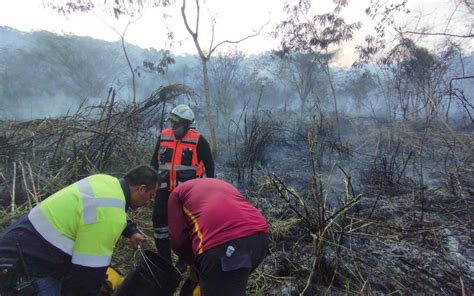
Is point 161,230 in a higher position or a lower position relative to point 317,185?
lower

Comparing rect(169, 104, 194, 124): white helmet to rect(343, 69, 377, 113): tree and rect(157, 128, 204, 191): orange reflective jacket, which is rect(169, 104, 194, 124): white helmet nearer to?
rect(157, 128, 204, 191): orange reflective jacket

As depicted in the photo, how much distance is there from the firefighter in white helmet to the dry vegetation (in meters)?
0.58

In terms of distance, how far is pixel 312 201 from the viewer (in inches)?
155

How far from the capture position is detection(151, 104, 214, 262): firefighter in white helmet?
3.33 meters

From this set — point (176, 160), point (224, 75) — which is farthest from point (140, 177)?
point (224, 75)

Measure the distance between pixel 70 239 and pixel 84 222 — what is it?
154 mm

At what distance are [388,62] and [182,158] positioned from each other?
14.0 meters

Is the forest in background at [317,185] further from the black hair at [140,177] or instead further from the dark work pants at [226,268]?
the black hair at [140,177]

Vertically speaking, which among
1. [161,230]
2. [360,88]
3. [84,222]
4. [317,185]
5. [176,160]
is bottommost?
[161,230]

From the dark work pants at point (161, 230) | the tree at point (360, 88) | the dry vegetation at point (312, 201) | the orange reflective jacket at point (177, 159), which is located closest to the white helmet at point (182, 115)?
the orange reflective jacket at point (177, 159)

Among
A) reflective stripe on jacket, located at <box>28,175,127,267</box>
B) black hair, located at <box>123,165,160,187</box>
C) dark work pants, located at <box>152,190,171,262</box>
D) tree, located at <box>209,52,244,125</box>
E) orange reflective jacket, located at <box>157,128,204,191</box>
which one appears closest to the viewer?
reflective stripe on jacket, located at <box>28,175,127,267</box>

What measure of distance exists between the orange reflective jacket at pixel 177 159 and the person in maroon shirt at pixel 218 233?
1.24 meters

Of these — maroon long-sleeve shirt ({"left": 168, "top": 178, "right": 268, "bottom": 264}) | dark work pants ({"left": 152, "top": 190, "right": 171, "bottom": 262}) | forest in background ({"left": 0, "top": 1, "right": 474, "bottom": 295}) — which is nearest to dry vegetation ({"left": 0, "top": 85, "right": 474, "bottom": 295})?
forest in background ({"left": 0, "top": 1, "right": 474, "bottom": 295})

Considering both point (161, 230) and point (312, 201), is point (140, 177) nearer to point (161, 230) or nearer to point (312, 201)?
point (161, 230)
